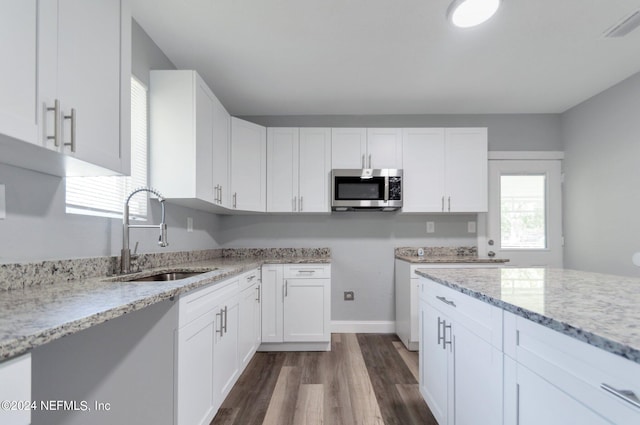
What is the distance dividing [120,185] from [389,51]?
206 centimetres

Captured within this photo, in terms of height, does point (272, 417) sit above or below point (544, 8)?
below

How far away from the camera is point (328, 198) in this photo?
10.6ft

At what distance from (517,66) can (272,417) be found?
3.17 m

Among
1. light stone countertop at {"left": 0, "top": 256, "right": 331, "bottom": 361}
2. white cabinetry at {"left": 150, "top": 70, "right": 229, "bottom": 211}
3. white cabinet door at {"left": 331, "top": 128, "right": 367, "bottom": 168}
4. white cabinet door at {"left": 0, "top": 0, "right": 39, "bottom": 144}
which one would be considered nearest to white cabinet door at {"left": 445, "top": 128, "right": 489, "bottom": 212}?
white cabinet door at {"left": 331, "top": 128, "right": 367, "bottom": 168}

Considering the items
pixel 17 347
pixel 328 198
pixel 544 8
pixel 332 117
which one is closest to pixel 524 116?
pixel 544 8

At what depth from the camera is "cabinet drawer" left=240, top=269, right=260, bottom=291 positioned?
2316mm

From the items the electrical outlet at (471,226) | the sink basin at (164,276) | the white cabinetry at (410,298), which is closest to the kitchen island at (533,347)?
the white cabinetry at (410,298)

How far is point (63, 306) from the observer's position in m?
0.92

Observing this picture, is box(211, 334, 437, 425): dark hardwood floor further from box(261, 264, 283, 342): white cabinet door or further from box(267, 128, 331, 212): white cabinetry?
box(267, 128, 331, 212): white cabinetry

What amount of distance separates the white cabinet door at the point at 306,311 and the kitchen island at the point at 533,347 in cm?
124

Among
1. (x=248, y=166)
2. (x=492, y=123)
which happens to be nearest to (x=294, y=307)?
(x=248, y=166)

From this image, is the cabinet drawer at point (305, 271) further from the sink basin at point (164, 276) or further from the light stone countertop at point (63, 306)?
the light stone countertop at point (63, 306)

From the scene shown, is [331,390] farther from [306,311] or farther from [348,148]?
[348,148]

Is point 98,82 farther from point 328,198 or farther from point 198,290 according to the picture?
point 328,198
